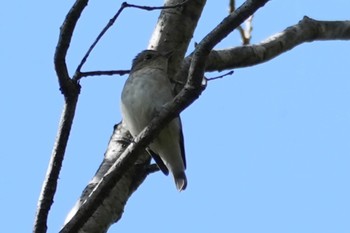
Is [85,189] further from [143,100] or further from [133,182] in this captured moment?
[143,100]

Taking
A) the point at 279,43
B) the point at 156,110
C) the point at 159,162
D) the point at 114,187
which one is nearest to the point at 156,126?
the point at 114,187

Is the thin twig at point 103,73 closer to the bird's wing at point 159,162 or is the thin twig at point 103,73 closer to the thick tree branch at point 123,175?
the thick tree branch at point 123,175

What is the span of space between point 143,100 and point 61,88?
1.94 meters

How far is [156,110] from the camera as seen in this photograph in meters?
5.84

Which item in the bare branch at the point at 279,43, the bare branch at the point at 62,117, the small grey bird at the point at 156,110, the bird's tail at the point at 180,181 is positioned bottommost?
the bare branch at the point at 62,117

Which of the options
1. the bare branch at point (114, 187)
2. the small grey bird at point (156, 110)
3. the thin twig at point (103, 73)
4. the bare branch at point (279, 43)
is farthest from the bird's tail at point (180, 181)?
the thin twig at point (103, 73)

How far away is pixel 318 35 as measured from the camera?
6.94m

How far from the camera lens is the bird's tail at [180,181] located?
6.08 m

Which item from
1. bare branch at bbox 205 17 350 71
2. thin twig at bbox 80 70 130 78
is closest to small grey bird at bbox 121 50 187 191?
bare branch at bbox 205 17 350 71

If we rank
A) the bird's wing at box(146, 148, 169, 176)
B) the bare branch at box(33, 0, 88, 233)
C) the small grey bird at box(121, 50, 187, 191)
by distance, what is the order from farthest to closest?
the bird's wing at box(146, 148, 169, 176), the small grey bird at box(121, 50, 187, 191), the bare branch at box(33, 0, 88, 233)

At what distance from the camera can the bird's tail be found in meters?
6.08

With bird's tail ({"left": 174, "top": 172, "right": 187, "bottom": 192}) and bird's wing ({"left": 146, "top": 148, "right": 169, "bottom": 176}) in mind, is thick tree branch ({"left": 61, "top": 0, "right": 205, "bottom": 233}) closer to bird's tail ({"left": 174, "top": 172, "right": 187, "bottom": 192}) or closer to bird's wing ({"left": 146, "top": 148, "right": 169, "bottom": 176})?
bird's wing ({"left": 146, "top": 148, "right": 169, "bottom": 176})

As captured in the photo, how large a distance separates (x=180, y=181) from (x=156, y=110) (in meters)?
0.62

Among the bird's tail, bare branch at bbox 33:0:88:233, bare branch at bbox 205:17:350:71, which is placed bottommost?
bare branch at bbox 33:0:88:233
